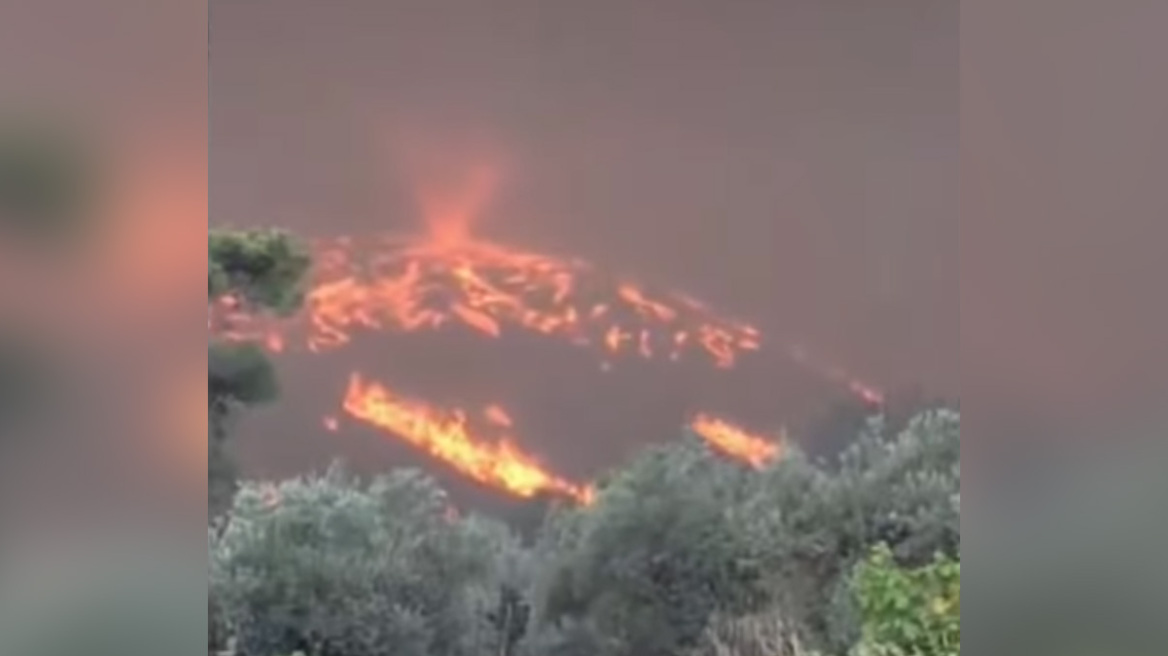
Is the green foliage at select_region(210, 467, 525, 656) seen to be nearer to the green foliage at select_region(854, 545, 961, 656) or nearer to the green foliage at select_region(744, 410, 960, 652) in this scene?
the green foliage at select_region(744, 410, 960, 652)

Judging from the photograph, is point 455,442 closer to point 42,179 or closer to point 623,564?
point 623,564

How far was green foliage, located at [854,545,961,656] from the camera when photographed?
3.98 metres

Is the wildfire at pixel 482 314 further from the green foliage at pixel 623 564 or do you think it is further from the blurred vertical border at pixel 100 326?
the blurred vertical border at pixel 100 326

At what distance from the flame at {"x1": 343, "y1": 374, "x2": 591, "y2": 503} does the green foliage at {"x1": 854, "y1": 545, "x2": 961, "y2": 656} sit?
0.89 m

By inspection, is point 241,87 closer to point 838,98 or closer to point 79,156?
point 838,98

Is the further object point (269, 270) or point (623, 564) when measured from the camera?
point (623, 564)

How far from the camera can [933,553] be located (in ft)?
13.6

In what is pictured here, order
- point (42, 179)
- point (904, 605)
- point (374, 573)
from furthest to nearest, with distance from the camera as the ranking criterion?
point (374, 573), point (904, 605), point (42, 179)

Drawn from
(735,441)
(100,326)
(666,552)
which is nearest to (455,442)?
(666,552)

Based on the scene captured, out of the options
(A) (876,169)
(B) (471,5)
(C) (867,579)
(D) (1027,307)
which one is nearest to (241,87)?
(B) (471,5)

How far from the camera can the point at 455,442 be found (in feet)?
14.3

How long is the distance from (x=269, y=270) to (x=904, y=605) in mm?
2053

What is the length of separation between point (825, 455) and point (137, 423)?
11.2ft

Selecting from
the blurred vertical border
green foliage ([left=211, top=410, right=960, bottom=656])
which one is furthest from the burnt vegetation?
the blurred vertical border
